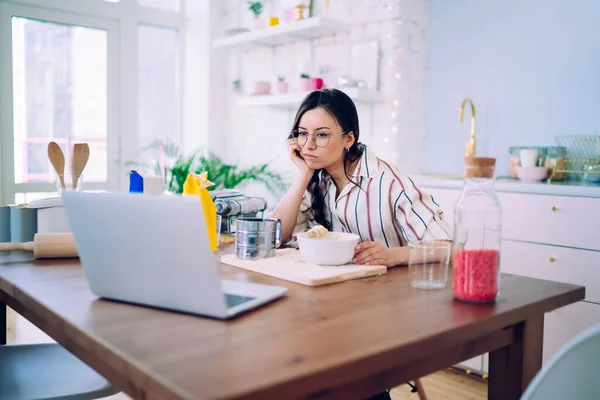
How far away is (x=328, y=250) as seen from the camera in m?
1.30

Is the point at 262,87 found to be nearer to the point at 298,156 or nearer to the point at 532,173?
the point at 532,173

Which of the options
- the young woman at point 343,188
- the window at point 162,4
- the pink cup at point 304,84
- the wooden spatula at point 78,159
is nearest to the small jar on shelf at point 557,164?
the young woman at point 343,188

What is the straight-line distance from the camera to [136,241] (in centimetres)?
94

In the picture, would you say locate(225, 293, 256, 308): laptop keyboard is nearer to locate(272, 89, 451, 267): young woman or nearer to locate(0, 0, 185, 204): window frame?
locate(272, 89, 451, 267): young woman

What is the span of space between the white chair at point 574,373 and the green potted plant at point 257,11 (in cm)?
357

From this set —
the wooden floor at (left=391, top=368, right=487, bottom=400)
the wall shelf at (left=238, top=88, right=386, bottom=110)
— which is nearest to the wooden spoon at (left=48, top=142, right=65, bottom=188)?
the wooden floor at (left=391, top=368, right=487, bottom=400)

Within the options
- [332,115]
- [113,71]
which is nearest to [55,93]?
[113,71]

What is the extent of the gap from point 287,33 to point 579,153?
1.90 m

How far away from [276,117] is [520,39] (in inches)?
70.7

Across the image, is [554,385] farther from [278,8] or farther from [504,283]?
[278,8]

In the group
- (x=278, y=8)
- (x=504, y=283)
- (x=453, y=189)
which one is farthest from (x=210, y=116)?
(x=504, y=283)

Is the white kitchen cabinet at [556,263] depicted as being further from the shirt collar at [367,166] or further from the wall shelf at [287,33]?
the wall shelf at [287,33]

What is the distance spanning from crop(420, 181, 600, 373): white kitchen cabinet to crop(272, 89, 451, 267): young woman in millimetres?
929

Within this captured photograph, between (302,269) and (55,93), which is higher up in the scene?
(55,93)
